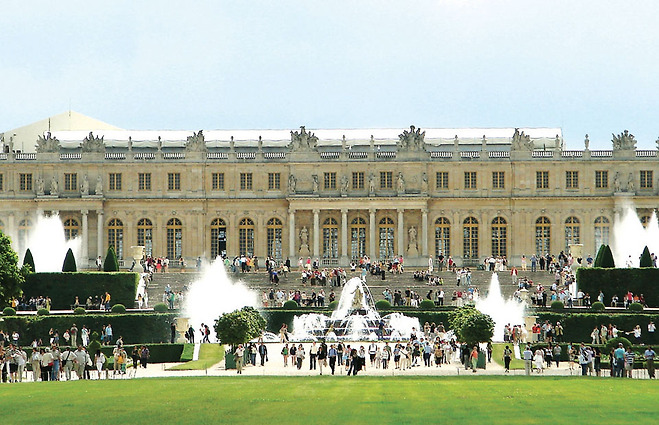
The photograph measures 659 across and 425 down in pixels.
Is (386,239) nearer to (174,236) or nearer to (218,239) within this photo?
(218,239)

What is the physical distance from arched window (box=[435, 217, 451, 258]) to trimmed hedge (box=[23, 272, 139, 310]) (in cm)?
2659

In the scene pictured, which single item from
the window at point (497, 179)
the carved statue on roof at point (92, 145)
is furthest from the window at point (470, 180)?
the carved statue on roof at point (92, 145)

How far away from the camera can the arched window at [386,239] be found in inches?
3098

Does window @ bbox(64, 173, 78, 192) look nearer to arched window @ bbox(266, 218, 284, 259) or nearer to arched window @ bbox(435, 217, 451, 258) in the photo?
arched window @ bbox(266, 218, 284, 259)

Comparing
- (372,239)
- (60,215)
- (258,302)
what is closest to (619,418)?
(258,302)

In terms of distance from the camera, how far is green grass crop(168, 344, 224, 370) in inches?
1634

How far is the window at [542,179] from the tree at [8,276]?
126 ft

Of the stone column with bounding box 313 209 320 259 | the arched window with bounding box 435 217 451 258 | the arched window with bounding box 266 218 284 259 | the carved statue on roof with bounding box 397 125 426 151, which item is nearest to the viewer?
the stone column with bounding box 313 209 320 259

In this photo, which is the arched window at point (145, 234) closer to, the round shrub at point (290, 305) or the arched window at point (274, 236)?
the arched window at point (274, 236)

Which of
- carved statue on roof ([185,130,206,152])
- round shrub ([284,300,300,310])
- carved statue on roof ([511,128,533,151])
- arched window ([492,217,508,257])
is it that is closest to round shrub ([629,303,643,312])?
round shrub ([284,300,300,310])

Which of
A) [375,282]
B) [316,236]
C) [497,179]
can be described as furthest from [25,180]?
[497,179]

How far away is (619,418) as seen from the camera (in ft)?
79.4

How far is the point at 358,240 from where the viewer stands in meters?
78.9

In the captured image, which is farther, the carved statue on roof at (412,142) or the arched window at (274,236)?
the arched window at (274,236)
